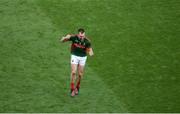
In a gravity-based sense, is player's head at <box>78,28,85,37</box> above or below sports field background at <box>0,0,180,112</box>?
above

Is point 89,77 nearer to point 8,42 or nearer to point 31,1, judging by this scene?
point 8,42

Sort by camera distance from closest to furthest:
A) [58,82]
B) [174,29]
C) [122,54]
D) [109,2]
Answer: [58,82], [122,54], [174,29], [109,2]

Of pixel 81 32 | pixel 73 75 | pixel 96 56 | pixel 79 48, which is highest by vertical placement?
pixel 81 32

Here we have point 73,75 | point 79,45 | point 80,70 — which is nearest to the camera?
point 79,45

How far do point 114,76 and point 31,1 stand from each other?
5.38 metres

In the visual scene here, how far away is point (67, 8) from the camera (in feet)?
63.6

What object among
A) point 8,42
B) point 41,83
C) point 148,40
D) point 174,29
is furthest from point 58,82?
point 174,29

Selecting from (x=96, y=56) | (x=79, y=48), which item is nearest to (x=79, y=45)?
(x=79, y=48)

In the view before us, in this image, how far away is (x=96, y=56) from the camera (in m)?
17.0

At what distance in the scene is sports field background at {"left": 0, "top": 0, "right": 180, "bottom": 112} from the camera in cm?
1466

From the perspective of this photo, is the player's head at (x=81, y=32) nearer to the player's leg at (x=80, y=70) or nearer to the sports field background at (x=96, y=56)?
the player's leg at (x=80, y=70)

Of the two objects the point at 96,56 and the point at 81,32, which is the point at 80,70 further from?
the point at 96,56

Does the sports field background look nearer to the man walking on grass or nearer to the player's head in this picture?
the man walking on grass

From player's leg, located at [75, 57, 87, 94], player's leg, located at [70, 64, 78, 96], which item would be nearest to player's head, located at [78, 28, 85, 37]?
player's leg, located at [75, 57, 87, 94]
